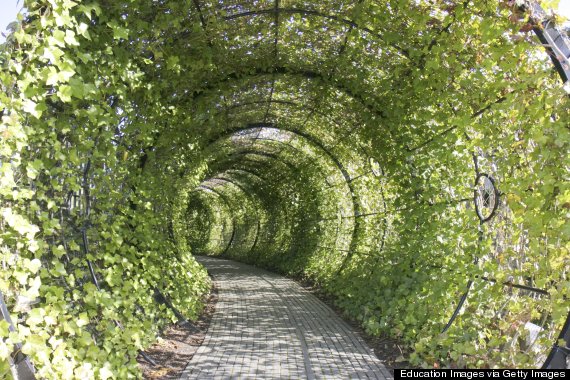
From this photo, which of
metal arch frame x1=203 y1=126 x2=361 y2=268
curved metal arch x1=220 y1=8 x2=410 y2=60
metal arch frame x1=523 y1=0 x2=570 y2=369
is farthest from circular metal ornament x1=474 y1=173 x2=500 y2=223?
metal arch frame x1=203 y1=126 x2=361 y2=268

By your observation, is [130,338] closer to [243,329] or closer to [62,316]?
[62,316]

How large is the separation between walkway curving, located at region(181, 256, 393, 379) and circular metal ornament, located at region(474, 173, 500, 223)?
1.86 m

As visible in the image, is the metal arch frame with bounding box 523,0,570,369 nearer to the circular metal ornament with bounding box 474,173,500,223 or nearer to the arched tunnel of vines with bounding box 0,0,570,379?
the arched tunnel of vines with bounding box 0,0,570,379

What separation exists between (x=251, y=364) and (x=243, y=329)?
174cm

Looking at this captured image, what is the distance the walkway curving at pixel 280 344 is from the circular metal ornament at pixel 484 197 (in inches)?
73.2

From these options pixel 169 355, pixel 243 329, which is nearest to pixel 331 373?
pixel 169 355

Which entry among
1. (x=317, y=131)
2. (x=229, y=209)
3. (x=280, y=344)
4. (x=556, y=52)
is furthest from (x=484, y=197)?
(x=229, y=209)

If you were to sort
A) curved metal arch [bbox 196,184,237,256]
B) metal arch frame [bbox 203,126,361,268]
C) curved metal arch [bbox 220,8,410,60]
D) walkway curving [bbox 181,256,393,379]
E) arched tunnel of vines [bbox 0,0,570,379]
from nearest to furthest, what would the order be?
arched tunnel of vines [bbox 0,0,570,379] → walkway curving [bbox 181,256,393,379] → curved metal arch [bbox 220,8,410,60] → metal arch frame [bbox 203,126,361,268] → curved metal arch [bbox 196,184,237,256]

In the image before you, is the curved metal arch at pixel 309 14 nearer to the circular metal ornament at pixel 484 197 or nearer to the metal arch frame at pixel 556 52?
the circular metal ornament at pixel 484 197

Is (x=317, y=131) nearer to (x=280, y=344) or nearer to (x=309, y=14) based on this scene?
(x=309, y=14)

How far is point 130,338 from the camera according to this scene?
3900 millimetres

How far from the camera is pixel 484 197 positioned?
17.8 ft

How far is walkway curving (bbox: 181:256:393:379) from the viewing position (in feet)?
15.9

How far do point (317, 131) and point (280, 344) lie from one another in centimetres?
565
